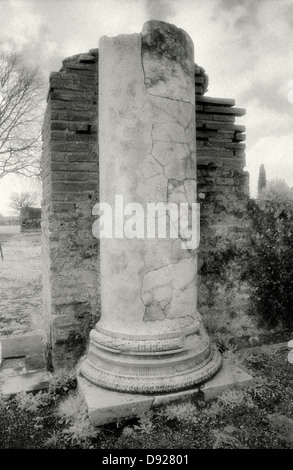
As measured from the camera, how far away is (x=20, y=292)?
6504 mm

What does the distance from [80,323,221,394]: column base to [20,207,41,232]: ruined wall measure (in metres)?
17.2

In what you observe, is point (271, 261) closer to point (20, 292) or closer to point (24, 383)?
point (24, 383)

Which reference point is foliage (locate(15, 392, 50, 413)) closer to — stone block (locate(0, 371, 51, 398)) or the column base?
stone block (locate(0, 371, 51, 398))

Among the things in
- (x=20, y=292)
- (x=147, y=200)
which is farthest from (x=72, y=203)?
(x=20, y=292)

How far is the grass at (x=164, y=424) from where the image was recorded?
2004 millimetres

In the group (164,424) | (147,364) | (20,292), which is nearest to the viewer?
(164,424)

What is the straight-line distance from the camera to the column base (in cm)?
227

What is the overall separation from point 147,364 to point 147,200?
3.63ft

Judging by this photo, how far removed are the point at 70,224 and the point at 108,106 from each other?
99cm

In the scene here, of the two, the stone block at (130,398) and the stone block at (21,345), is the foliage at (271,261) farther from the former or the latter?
the stone block at (21,345)

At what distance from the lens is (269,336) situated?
3377 mm

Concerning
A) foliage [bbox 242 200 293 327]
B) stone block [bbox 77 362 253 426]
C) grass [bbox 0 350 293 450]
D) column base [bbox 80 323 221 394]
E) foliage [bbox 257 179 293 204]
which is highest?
foliage [bbox 257 179 293 204]

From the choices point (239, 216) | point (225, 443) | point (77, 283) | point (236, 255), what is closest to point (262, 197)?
point (239, 216)

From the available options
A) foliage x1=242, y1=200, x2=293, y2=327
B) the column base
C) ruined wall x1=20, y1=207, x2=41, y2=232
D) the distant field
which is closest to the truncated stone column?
the column base
